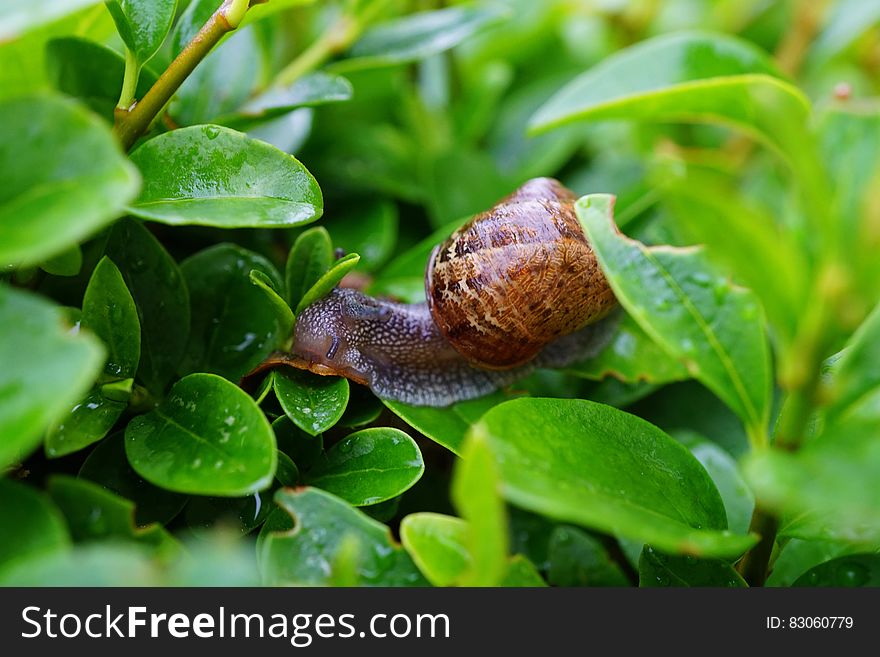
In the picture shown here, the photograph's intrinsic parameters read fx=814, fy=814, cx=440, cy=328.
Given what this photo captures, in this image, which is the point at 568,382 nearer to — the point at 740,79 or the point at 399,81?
the point at 740,79

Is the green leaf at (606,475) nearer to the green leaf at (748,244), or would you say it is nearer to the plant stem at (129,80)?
the green leaf at (748,244)

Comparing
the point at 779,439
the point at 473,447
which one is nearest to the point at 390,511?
the point at 473,447

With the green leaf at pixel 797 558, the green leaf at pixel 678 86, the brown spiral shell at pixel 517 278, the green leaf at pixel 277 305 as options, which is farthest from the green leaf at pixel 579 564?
the green leaf at pixel 678 86

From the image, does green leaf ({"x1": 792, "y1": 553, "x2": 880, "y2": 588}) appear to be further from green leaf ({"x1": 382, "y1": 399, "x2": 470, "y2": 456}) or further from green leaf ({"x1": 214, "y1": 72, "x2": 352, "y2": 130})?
green leaf ({"x1": 214, "y1": 72, "x2": 352, "y2": 130})

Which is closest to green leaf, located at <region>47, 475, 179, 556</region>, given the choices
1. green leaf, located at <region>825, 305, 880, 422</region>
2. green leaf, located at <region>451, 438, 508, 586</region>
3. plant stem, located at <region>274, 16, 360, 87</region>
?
green leaf, located at <region>451, 438, 508, 586</region>

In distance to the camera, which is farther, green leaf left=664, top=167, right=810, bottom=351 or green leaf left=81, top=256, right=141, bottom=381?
green leaf left=81, top=256, right=141, bottom=381

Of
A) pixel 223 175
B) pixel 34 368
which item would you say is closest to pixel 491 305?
pixel 223 175
